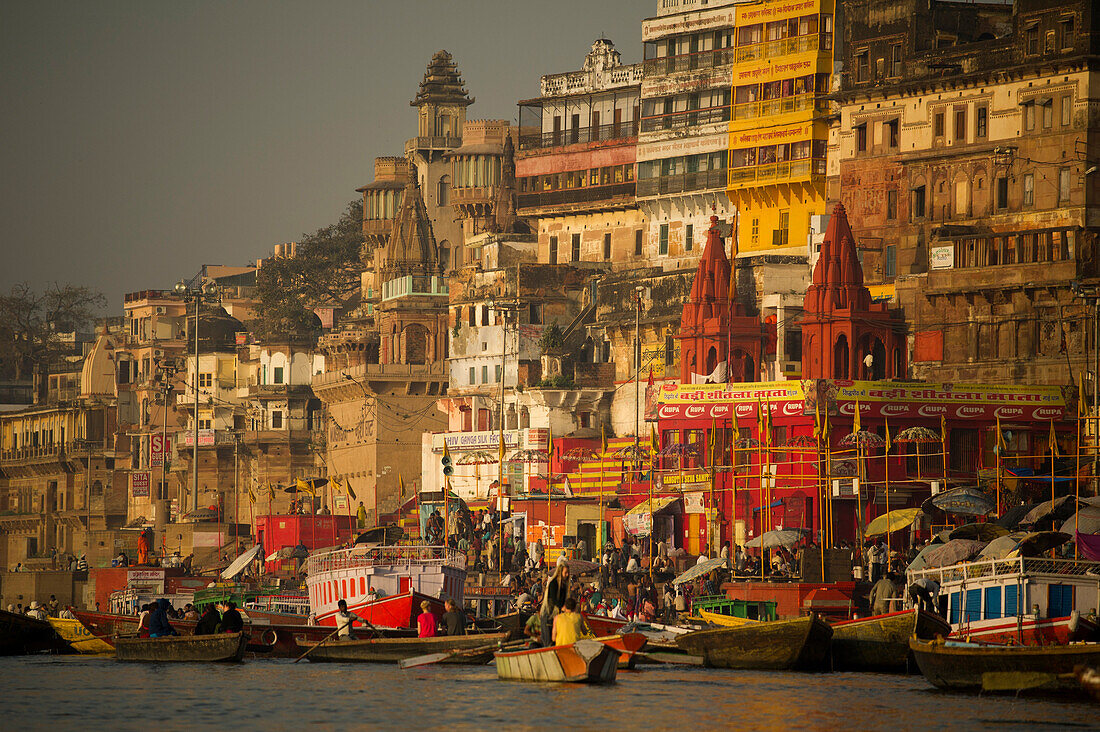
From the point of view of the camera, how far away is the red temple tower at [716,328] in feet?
222

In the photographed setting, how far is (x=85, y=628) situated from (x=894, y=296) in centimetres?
3017

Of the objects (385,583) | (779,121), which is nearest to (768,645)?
(385,583)

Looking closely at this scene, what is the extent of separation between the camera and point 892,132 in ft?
228

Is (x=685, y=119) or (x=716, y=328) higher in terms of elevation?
(x=685, y=119)

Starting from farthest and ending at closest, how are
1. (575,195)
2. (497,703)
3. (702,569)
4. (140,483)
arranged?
(140,483) → (575,195) → (702,569) → (497,703)

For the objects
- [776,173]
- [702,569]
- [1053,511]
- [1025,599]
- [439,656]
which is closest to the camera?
[1025,599]

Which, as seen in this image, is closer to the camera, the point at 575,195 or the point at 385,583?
the point at 385,583

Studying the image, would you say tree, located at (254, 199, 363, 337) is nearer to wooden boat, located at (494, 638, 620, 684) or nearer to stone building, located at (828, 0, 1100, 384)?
stone building, located at (828, 0, 1100, 384)

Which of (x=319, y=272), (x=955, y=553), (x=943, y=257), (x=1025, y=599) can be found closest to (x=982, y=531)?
(x=955, y=553)

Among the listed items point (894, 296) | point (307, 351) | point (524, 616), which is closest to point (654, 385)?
point (894, 296)

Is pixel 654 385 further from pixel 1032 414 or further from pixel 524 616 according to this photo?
pixel 524 616

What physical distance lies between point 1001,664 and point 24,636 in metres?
25.8

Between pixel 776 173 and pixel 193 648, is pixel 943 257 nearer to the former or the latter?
pixel 776 173

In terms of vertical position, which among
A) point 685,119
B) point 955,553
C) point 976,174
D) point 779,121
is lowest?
point 955,553
